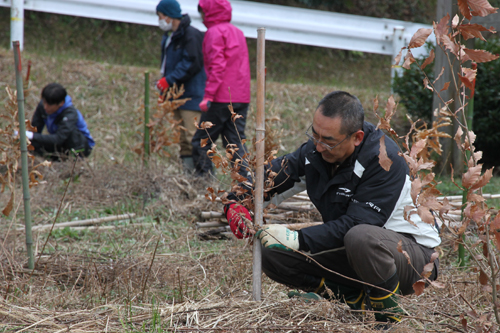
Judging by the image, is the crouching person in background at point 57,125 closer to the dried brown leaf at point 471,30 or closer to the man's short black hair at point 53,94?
the man's short black hair at point 53,94

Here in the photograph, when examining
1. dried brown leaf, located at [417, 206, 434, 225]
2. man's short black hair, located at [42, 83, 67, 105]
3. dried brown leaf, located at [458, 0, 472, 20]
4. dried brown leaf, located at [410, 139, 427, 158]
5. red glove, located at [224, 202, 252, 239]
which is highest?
man's short black hair, located at [42, 83, 67, 105]

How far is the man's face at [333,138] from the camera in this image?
2.35m

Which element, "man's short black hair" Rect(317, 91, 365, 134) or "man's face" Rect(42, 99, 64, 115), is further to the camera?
"man's face" Rect(42, 99, 64, 115)

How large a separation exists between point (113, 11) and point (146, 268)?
6078mm

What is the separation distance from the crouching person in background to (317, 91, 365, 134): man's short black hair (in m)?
3.75

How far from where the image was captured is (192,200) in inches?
182

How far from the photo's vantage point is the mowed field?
225 centimetres

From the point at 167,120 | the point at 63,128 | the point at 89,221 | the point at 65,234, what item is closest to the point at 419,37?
the point at 65,234

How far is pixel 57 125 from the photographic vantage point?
5711 mm

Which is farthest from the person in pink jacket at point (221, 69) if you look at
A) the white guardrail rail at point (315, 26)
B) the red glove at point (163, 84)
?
the white guardrail rail at point (315, 26)

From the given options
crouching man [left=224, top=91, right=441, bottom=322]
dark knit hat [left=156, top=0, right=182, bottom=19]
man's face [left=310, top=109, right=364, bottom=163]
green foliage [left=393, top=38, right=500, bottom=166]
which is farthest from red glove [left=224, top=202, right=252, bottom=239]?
green foliage [left=393, top=38, right=500, bottom=166]

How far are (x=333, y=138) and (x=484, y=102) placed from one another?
4.56 meters

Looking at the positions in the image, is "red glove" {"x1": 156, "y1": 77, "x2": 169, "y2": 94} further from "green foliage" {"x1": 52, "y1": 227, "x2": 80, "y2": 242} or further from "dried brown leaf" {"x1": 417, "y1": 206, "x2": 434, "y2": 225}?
"dried brown leaf" {"x1": 417, "y1": 206, "x2": 434, "y2": 225}

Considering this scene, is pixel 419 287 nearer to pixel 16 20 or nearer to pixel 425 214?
pixel 425 214
